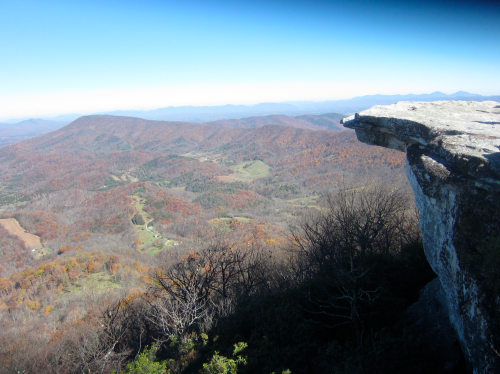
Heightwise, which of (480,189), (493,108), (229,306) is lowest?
(229,306)

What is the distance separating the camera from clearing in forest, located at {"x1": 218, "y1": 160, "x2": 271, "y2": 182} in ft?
444

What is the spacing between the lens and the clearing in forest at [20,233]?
69.5m

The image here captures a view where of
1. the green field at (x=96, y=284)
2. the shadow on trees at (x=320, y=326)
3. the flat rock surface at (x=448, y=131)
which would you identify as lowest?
the green field at (x=96, y=284)

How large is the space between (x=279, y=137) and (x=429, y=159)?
18528 cm

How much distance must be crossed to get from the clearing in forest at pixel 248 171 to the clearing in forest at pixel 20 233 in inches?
3122

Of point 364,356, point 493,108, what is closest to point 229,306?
point 364,356

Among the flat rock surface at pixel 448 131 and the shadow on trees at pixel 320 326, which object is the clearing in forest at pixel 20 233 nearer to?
the shadow on trees at pixel 320 326

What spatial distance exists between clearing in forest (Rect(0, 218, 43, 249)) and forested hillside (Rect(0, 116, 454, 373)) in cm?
79

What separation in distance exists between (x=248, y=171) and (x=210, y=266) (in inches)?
5258

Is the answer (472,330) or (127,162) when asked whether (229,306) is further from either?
(127,162)

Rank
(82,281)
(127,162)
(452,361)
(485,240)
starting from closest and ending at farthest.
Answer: (485,240) → (452,361) → (82,281) → (127,162)

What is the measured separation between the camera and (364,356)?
623 cm

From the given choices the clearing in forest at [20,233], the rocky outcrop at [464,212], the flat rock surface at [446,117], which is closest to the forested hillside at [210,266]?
the clearing in forest at [20,233]

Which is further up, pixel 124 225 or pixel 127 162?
pixel 127 162
